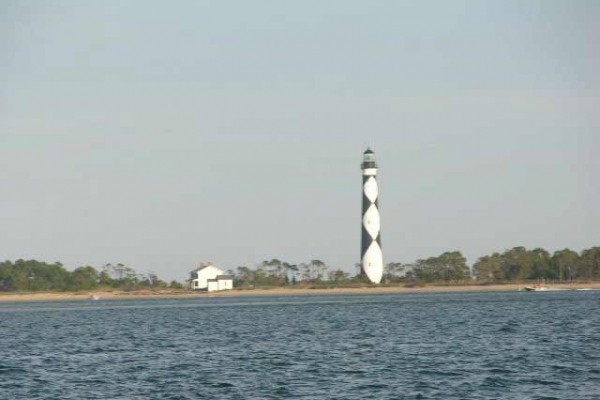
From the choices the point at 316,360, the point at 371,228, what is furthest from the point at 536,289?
the point at 316,360

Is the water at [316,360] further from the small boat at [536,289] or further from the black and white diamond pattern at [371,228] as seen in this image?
the small boat at [536,289]

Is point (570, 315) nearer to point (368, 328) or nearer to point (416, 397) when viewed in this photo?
point (368, 328)

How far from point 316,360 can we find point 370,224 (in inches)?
4928

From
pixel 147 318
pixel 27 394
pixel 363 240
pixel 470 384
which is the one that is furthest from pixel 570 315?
pixel 363 240

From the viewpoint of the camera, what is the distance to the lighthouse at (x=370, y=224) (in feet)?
605

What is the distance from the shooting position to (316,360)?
59.5m

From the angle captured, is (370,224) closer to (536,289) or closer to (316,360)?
(536,289)

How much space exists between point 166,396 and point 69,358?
19175mm

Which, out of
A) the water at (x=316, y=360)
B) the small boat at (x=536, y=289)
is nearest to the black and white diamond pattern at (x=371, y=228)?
the small boat at (x=536, y=289)

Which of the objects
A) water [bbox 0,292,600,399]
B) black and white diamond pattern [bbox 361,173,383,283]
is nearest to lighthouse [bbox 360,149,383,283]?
black and white diamond pattern [bbox 361,173,383,283]

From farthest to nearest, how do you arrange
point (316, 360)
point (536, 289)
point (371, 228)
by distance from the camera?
point (536, 289) < point (371, 228) < point (316, 360)

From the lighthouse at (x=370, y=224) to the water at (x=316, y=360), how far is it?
85.1 meters

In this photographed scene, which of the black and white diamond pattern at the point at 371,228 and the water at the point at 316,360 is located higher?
the black and white diamond pattern at the point at 371,228

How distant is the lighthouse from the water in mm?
85103
